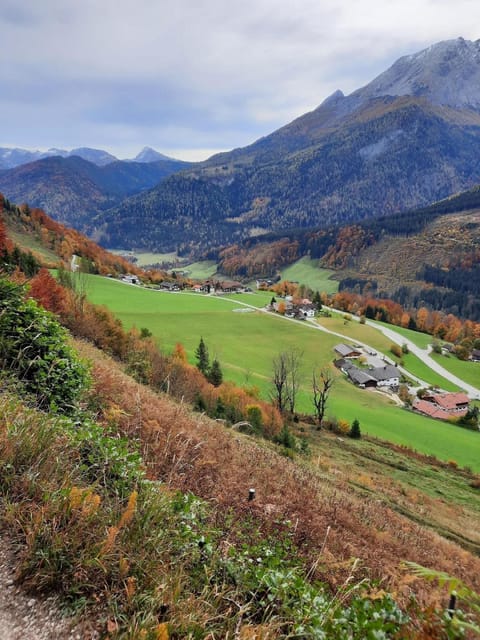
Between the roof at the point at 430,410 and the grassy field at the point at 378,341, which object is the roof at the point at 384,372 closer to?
the grassy field at the point at 378,341

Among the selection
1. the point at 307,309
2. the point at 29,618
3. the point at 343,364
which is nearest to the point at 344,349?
the point at 343,364

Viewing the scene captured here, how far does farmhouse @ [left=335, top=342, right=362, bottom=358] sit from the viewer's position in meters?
71.5

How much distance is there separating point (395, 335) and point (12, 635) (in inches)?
3868

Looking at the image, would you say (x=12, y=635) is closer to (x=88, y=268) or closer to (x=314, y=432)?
(x=314, y=432)

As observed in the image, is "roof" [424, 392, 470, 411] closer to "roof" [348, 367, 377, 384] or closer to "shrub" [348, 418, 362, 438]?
"roof" [348, 367, 377, 384]

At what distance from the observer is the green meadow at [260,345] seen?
41438mm

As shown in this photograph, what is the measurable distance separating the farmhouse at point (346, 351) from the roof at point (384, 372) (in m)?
6.01

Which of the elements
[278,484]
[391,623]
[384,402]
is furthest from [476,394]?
[391,623]

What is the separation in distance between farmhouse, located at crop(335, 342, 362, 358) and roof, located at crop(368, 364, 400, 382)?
237 inches

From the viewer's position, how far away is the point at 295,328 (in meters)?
82.8

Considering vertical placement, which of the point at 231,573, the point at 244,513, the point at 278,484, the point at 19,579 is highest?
the point at 19,579

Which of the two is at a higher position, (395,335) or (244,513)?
(244,513)

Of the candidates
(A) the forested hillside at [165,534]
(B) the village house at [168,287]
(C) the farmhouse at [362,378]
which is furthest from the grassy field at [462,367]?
(B) the village house at [168,287]

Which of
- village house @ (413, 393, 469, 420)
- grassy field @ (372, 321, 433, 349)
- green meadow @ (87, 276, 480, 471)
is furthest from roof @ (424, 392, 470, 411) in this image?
grassy field @ (372, 321, 433, 349)
